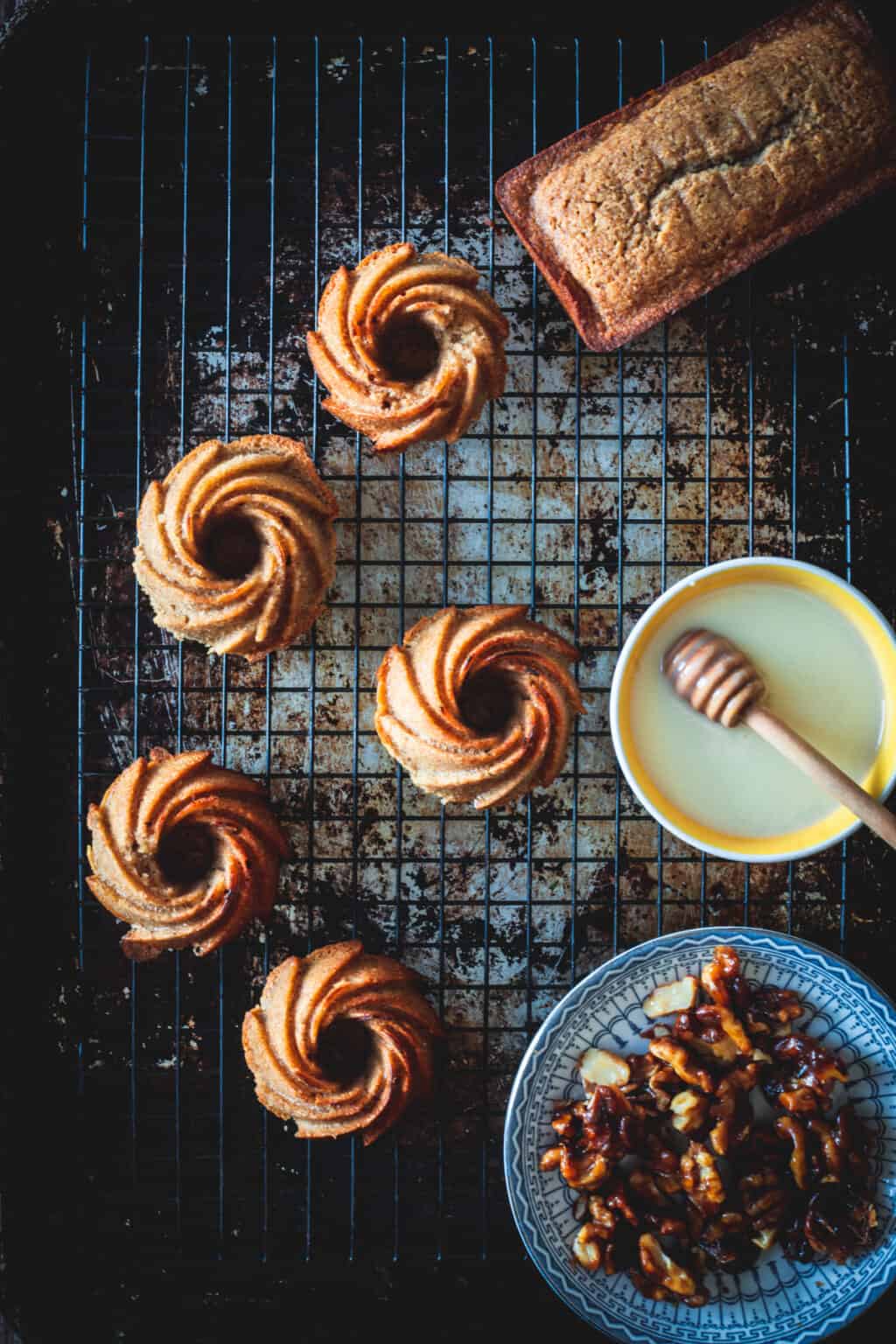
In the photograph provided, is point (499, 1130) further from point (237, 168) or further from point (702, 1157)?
point (237, 168)

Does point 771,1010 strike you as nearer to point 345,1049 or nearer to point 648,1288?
point 648,1288

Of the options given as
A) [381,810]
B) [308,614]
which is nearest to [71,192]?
[308,614]

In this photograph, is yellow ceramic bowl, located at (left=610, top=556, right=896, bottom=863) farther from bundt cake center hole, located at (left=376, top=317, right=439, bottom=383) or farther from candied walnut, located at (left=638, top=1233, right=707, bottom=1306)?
candied walnut, located at (left=638, top=1233, right=707, bottom=1306)

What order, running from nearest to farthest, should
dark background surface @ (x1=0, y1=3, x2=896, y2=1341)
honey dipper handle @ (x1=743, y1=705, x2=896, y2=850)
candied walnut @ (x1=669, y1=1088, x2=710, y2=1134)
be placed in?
1. honey dipper handle @ (x1=743, y1=705, x2=896, y2=850)
2. candied walnut @ (x1=669, y1=1088, x2=710, y2=1134)
3. dark background surface @ (x1=0, y1=3, x2=896, y2=1341)

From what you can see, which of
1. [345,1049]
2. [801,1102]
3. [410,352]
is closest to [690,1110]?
[801,1102]

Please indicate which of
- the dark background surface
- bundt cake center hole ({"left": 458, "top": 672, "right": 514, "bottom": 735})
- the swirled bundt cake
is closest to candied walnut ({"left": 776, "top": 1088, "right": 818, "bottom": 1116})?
the dark background surface

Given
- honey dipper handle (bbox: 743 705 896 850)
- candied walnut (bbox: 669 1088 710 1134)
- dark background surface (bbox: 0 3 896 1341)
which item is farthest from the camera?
dark background surface (bbox: 0 3 896 1341)

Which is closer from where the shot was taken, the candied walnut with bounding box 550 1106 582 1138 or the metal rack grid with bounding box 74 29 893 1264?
the candied walnut with bounding box 550 1106 582 1138
